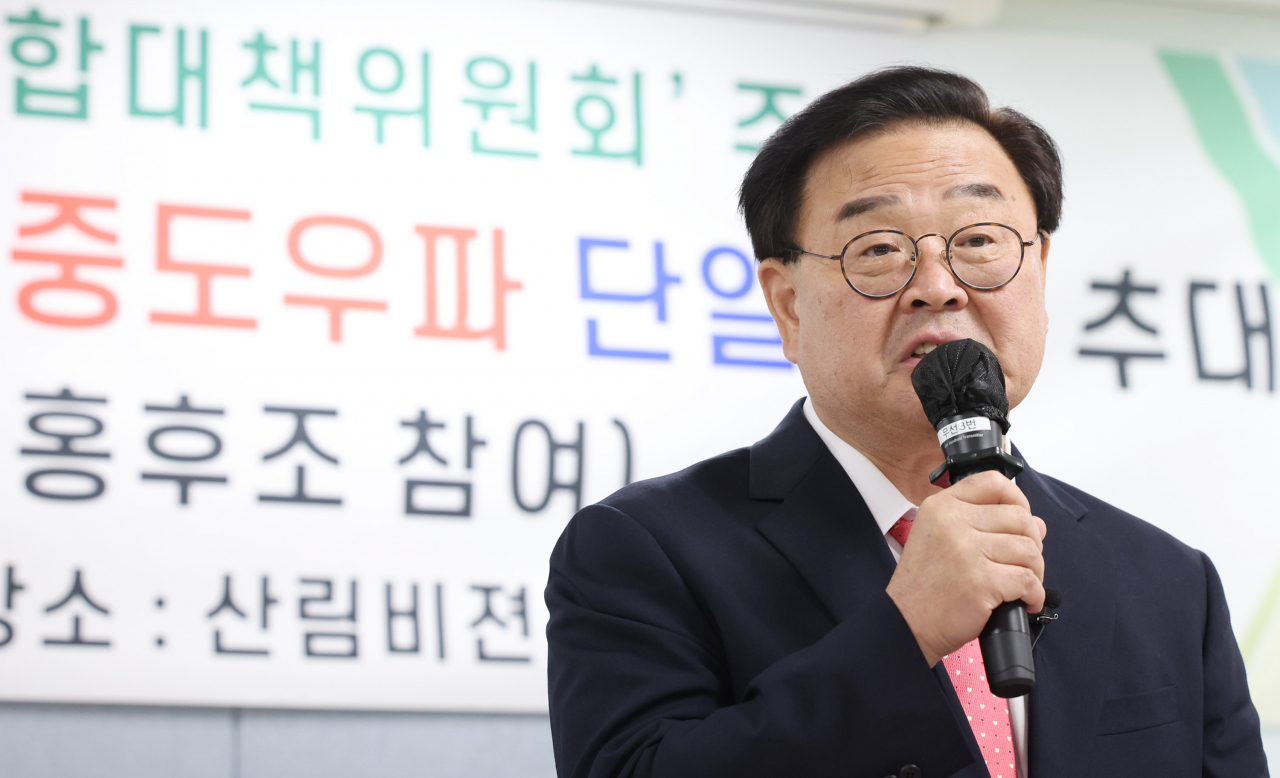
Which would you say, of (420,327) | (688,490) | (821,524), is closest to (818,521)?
(821,524)

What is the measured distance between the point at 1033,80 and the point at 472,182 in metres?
1.22

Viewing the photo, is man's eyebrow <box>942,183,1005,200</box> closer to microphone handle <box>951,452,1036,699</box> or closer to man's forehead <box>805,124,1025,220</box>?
man's forehead <box>805,124,1025,220</box>

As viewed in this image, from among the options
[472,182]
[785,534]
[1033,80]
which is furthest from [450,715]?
[1033,80]

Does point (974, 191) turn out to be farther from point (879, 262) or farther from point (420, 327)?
point (420, 327)

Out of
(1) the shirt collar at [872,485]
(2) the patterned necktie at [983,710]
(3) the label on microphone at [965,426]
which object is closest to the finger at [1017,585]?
(3) the label on microphone at [965,426]

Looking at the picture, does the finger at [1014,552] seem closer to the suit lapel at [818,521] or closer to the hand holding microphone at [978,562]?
the hand holding microphone at [978,562]

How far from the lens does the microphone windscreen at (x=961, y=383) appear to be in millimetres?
1130

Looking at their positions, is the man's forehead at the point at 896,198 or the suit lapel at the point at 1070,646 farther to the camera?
the man's forehead at the point at 896,198

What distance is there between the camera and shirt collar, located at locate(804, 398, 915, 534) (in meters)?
1.38

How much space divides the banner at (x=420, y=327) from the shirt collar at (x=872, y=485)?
96 centimetres

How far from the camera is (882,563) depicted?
1.30 metres

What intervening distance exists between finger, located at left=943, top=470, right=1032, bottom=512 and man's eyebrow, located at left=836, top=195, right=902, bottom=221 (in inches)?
17.1

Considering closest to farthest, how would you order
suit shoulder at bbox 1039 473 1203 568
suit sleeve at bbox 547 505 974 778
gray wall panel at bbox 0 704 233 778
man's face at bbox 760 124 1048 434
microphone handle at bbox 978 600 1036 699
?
microphone handle at bbox 978 600 1036 699
suit sleeve at bbox 547 505 974 778
man's face at bbox 760 124 1048 434
suit shoulder at bbox 1039 473 1203 568
gray wall panel at bbox 0 704 233 778

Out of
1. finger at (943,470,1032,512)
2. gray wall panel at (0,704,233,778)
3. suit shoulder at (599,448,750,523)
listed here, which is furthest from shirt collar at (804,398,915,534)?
gray wall panel at (0,704,233,778)
